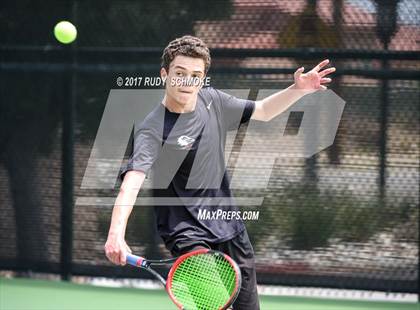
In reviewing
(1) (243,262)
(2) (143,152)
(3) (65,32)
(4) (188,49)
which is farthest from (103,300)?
(4) (188,49)

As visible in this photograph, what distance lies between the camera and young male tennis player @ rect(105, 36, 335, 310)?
3048 mm

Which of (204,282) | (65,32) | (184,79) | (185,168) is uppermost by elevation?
(65,32)

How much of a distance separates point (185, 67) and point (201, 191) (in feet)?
1.55

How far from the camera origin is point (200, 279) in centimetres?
301

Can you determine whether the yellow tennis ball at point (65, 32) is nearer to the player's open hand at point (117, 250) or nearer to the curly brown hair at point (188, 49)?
the curly brown hair at point (188, 49)

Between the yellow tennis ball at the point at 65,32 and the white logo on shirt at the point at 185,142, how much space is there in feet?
6.50

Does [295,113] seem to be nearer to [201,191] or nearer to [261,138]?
[261,138]

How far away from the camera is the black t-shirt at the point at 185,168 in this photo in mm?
3059

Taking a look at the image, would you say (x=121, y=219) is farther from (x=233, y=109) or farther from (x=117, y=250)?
(x=233, y=109)

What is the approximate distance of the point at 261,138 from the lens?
4867mm

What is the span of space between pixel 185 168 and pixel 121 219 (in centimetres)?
35

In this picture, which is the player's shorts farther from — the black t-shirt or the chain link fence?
the chain link fence

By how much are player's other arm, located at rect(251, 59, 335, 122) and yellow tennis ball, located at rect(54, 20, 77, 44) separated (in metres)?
1.86

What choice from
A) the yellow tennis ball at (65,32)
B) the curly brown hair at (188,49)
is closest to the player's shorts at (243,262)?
the curly brown hair at (188,49)
